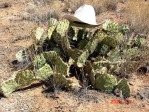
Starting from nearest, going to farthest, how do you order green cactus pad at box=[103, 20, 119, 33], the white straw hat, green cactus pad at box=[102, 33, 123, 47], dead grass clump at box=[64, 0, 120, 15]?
the white straw hat
green cactus pad at box=[102, 33, 123, 47]
green cactus pad at box=[103, 20, 119, 33]
dead grass clump at box=[64, 0, 120, 15]

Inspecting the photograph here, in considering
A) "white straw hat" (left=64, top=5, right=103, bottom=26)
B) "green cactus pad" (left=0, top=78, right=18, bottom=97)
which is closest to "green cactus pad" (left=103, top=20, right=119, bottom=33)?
"white straw hat" (left=64, top=5, right=103, bottom=26)

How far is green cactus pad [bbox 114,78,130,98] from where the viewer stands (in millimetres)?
5539

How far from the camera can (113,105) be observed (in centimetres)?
546

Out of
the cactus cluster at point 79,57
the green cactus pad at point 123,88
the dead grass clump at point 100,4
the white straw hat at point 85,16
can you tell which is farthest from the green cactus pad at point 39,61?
the dead grass clump at point 100,4

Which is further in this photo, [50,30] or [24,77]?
[50,30]

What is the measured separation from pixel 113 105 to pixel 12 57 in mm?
2165

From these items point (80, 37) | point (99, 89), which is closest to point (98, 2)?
point (80, 37)

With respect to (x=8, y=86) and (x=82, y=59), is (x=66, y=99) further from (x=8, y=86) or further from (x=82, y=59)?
(x=8, y=86)

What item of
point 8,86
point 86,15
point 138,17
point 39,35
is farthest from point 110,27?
point 8,86

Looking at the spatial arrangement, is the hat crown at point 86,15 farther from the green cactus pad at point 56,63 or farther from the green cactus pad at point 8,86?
the green cactus pad at point 8,86

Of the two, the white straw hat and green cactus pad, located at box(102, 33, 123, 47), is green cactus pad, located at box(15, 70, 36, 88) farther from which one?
green cactus pad, located at box(102, 33, 123, 47)

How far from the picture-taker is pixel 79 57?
18.9ft

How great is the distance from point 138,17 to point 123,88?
276 cm

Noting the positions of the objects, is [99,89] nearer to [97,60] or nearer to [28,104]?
[97,60]
